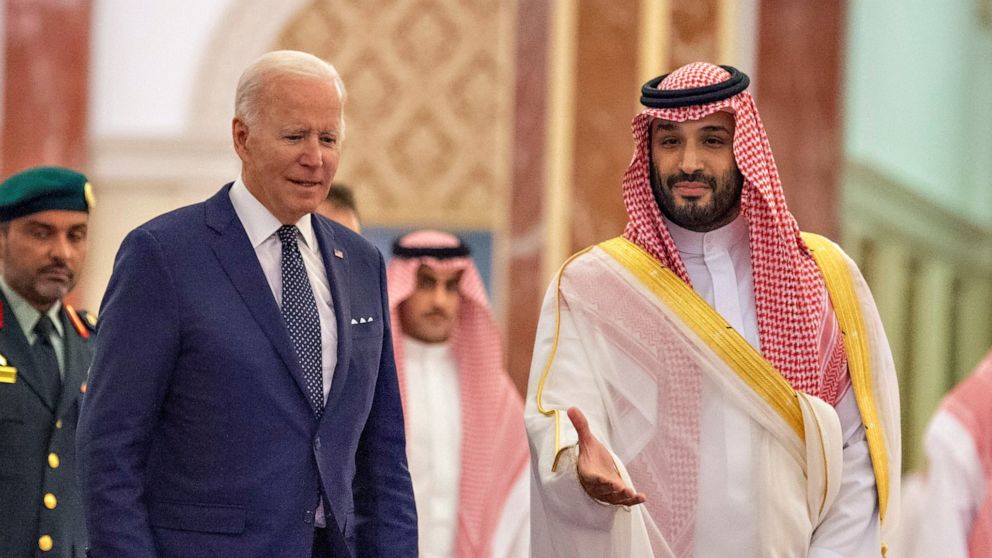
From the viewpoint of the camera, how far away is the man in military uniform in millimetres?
4320

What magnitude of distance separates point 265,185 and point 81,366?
139cm

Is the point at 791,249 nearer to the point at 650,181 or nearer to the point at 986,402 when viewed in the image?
the point at 650,181

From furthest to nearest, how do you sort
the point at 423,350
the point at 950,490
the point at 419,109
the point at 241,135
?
the point at 419,109, the point at 423,350, the point at 950,490, the point at 241,135

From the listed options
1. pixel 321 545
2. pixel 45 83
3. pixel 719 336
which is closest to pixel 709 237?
pixel 719 336

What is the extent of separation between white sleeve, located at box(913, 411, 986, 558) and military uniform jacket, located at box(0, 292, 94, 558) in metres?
2.54

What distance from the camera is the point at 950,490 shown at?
5266 millimetres

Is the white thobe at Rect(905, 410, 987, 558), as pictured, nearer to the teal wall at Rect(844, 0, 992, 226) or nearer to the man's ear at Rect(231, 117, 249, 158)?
the man's ear at Rect(231, 117, 249, 158)

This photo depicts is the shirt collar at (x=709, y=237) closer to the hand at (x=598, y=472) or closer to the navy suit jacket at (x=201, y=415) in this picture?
the hand at (x=598, y=472)

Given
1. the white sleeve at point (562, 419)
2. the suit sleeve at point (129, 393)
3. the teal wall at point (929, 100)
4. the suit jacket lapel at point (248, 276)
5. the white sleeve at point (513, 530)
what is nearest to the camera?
the suit sleeve at point (129, 393)

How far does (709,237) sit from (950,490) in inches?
65.1

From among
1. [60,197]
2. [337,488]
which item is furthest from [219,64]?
[337,488]

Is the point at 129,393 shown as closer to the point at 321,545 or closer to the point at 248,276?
the point at 248,276

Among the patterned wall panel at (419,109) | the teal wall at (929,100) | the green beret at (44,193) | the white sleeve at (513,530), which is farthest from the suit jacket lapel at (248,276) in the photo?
the patterned wall panel at (419,109)

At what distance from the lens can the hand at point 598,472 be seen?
11.6 ft
